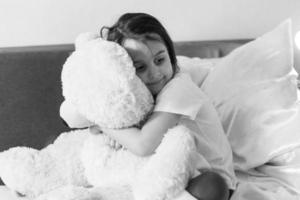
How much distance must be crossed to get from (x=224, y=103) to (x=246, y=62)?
174mm

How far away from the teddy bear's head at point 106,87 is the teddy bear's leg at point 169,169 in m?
0.11

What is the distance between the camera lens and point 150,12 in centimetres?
178

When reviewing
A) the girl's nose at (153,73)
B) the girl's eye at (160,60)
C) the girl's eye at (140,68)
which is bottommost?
the girl's nose at (153,73)

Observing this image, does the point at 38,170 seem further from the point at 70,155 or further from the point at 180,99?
the point at 180,99

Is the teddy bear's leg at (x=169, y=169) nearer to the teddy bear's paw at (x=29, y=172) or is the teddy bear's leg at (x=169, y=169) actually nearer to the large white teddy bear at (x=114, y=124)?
the large white teddy bear at (x=114, y=124)

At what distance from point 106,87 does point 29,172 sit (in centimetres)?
44

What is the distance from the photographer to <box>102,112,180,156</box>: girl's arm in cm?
108

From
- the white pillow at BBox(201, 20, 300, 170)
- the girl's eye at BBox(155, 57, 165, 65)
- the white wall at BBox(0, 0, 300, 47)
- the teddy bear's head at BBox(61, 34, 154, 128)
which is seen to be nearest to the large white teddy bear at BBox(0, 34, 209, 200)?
the teddy bear's head at BBox(61, 34, 154, 128)

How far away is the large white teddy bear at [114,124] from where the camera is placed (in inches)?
39.2

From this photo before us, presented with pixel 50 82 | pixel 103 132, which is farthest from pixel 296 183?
pixel 50 82

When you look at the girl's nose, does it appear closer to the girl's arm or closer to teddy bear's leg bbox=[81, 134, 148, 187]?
the girl's arm

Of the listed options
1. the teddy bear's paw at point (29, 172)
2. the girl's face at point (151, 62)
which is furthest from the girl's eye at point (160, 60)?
the teddy bear's paw at point (29, 172)

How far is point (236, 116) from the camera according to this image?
1.42 metres

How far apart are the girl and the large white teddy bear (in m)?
0.03
